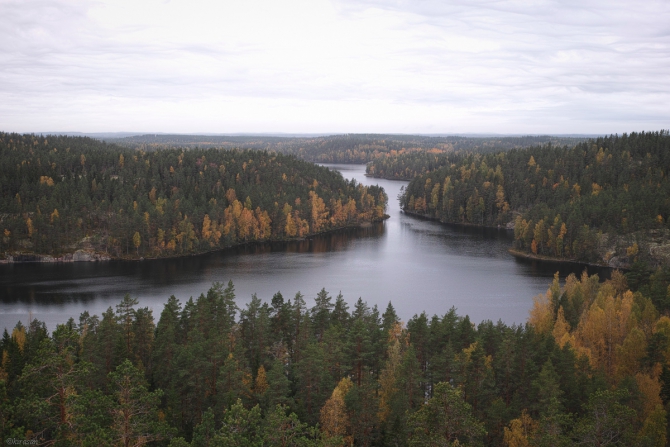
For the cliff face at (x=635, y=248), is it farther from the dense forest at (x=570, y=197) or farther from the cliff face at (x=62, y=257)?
the cliff face at (x=62, y=257)

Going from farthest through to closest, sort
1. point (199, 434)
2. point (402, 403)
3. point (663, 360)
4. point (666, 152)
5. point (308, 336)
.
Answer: point (666, 152) → point (308, 336) → point (663, 360) → point (402, 403) → point (199, 434)

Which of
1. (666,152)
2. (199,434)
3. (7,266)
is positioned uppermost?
(666,152)

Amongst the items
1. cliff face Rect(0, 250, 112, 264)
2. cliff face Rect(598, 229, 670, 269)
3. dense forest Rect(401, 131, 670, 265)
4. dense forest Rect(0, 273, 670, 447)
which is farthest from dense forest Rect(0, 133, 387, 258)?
cliff face Rect(598, 229, 670, 269)

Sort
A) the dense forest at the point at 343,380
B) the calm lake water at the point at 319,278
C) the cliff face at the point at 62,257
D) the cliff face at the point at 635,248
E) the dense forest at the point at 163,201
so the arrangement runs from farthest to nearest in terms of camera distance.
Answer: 1. the dense forest at the point at 163,201
2. the cliff face at the point at 62,257
3. the cliff face at the point at 635,248
4. the calm lake water at the point at 319,278
5. the dense forest at the point at 343,380

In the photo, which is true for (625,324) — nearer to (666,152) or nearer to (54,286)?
(54,286)

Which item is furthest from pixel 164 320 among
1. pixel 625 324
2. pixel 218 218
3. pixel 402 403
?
pixel 218 218

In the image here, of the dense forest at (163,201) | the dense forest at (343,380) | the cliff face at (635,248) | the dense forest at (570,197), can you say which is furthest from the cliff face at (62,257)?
the cliff face at (635,248)

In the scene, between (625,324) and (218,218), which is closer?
(625,324)
